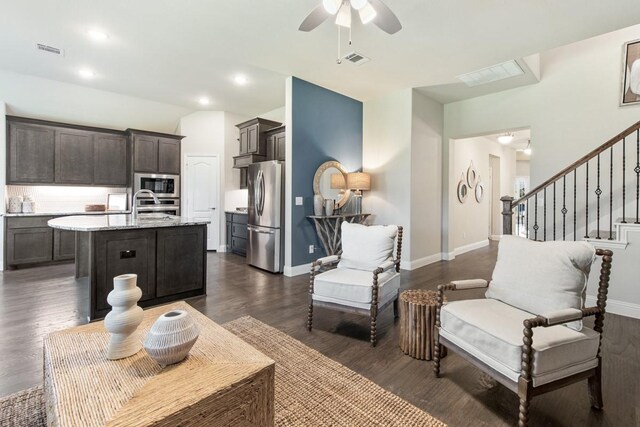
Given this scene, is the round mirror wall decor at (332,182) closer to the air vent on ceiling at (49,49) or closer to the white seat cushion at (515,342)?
the white seat cushion at (515,342)

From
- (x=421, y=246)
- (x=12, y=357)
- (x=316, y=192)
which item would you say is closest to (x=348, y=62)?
(x=316, y=192)

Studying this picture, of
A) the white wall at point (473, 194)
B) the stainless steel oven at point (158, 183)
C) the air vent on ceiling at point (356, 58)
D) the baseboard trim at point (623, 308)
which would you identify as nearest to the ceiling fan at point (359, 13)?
the air vent on ceiling at point (356, 58)

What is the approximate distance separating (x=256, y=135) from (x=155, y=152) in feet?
7.19

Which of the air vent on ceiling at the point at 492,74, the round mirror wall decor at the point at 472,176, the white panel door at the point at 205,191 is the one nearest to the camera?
the air vent on ceiling at the point at 492,74

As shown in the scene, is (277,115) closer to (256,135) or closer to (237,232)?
(256,135)

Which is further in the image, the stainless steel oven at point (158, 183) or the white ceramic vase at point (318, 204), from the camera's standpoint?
the stainless steel oven at point (158, 183)

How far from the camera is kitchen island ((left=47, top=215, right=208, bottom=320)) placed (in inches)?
114

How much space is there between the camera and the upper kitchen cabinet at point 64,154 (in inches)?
200

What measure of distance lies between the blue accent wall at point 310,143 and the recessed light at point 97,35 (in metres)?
2.36

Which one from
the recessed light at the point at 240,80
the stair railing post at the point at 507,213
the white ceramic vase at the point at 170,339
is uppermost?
the recessed light at the point at 240,80

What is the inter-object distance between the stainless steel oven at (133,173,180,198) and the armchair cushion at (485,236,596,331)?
6.24m

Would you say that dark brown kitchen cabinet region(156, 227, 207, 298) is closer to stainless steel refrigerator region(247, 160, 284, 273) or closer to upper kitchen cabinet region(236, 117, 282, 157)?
stainless steel refrigerator region(247, 160, 284, 273)

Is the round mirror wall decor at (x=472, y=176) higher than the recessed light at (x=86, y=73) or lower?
lower

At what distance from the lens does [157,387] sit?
3.79ft
